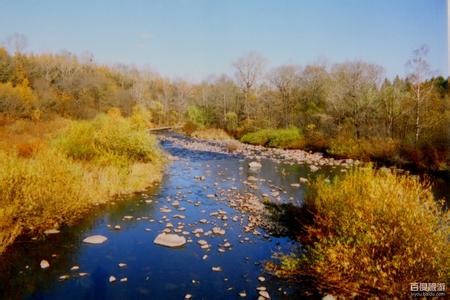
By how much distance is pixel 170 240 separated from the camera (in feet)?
27.1

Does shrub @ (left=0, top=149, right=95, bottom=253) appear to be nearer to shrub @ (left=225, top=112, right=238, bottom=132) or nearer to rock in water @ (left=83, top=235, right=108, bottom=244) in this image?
rock in water @ (left=83, top=235, right=108, bottom=244)

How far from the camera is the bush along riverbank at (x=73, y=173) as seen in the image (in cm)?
805

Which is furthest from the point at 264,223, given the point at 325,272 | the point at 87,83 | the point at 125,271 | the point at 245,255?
the point at 87,83

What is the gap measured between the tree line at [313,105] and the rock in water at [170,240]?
15.3 meters

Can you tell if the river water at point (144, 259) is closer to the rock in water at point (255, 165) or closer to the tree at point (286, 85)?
the rock in water at point (255, 165)

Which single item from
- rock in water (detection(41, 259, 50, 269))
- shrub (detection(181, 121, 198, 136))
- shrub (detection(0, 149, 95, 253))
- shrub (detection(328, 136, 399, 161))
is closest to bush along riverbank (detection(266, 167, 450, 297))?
rock in water (detection(41, 259, 50, 269))

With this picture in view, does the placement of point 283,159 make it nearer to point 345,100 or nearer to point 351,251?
point 345,100

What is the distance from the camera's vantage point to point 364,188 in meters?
6.94

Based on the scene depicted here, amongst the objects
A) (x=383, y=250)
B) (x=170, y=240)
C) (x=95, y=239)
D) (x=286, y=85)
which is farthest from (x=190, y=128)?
(x=383, y=250)

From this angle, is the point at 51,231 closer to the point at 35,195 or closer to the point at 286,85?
the point at 35,195

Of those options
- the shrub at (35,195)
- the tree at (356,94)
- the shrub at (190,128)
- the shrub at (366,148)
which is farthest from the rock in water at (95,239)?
the shrub at (190,128)

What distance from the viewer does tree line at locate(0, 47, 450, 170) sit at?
2152cm

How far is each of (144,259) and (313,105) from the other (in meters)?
30.4

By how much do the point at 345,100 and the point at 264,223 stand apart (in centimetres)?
2230
